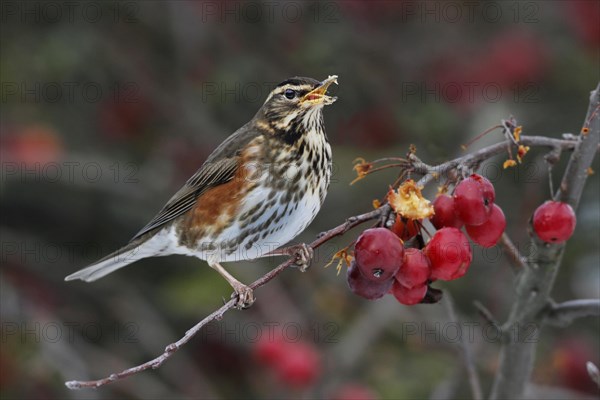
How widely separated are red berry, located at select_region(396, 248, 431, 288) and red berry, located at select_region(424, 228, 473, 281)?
0.07 ft

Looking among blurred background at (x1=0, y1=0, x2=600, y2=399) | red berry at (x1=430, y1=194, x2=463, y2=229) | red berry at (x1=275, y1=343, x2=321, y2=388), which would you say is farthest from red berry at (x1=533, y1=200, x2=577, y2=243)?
red berry at (x1=275, y1=343, x2=321, y2=388)

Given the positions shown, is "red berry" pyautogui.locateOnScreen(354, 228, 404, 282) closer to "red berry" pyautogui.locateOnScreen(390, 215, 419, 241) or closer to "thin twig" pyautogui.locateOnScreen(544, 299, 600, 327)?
"red berry" pyautogui.locateOnScreen(390, 215, 419, 241)

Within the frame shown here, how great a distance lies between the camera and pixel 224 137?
5098 millimetres

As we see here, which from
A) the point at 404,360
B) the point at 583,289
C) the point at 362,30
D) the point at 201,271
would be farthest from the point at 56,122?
the point at 583,289

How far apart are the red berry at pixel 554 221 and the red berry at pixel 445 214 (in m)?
0.26

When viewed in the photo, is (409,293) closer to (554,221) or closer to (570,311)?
(554,221)

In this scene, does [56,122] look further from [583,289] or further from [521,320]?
[521,320]

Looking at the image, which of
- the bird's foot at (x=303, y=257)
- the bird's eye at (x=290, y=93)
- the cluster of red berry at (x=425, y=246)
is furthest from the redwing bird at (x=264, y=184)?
the cluster of red berry at (x=425, y=246)

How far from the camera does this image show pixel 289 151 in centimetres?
308

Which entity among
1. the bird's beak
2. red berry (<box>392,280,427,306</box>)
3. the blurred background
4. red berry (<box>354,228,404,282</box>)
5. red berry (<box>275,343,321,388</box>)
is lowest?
red berry (<box>275,343,321,388</box>)

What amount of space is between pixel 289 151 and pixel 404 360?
1978 millimetres

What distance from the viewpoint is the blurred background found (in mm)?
4422

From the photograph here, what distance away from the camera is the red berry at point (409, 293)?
1973mm

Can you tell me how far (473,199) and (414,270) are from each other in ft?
0.71
